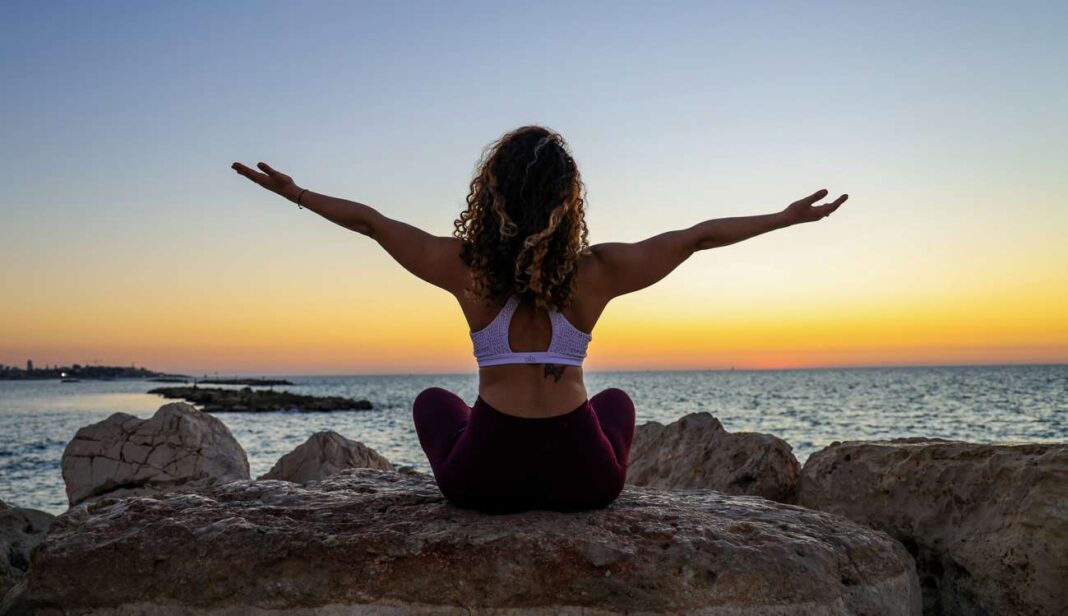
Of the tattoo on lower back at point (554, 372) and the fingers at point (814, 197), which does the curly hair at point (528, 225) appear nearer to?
the tattoo on lower back at point (554, 372)

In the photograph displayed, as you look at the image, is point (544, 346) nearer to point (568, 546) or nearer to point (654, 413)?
point (568, 546)

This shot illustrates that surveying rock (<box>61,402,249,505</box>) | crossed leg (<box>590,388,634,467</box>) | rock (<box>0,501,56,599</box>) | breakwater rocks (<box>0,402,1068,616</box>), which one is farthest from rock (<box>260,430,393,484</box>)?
crossed leg (<box>590,388,634,467</box>)

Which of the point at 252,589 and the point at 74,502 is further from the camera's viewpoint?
the point at 74,502

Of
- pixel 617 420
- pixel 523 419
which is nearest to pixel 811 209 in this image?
pixel 617 420

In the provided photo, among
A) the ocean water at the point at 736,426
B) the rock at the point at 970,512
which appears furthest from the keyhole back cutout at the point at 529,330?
the ocean water at the point at 736,426

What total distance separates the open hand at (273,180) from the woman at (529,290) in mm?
65

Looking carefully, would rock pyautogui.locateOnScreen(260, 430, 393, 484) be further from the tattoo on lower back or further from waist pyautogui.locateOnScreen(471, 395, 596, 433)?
the tattoo on lower back

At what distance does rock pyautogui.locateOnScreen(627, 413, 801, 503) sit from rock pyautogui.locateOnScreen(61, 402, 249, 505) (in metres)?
4.99

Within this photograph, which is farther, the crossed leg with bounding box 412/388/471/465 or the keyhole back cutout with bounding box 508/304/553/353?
the crossed leg with bounding box 412/388/471/465

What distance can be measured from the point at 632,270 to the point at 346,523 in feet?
6.35

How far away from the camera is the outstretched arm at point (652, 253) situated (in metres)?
4.08

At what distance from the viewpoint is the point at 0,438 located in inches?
1182

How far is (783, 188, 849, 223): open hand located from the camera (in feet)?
14.3

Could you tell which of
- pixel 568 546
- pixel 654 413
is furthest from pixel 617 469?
pixel 654 413
